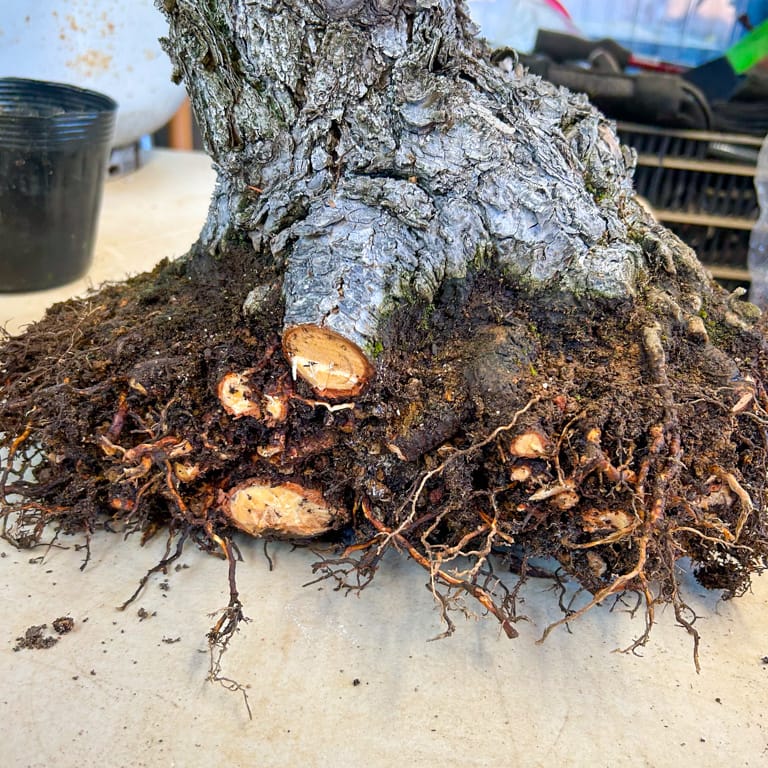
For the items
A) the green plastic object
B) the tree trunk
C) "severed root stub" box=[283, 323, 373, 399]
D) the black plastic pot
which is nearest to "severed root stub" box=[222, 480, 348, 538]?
the tree trunk

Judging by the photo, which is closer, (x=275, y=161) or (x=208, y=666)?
(x=208, y=666)

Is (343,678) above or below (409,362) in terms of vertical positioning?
below

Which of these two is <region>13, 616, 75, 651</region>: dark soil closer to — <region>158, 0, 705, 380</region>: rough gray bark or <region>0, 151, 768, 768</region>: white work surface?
<region>0, 151, 768, 768</region>: white work surface

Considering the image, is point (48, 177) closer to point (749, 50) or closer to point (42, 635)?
point (42, 635)

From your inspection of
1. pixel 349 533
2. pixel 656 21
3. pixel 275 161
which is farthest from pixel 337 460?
pixel 656 21

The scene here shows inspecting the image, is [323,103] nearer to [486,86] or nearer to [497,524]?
[486,86]

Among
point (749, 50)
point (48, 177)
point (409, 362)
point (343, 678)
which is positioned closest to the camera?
point (343, 678)

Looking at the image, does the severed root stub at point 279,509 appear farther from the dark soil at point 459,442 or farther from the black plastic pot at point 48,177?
the black plastic pot at point 48,177

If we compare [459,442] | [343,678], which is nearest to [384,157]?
[459,442]
